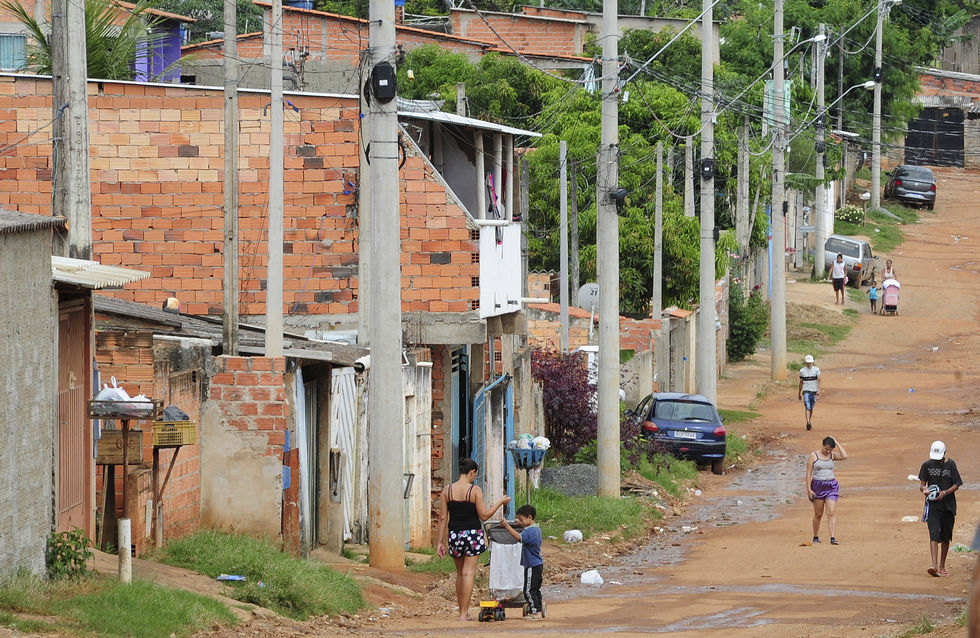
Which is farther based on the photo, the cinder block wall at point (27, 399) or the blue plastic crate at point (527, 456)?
the blue plastic crate at point (527, 456)

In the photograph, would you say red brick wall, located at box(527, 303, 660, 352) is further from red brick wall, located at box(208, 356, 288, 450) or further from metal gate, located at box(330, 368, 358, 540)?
red brick wall, located at box(208, 356, 288, 450)

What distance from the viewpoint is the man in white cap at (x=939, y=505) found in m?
17.4

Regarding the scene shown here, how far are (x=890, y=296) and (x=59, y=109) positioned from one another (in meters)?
39.0

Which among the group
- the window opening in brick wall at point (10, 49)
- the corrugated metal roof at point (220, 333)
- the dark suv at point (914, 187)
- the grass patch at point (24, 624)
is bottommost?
the grass patch at point (24, 624)

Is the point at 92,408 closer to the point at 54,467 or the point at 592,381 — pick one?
the point at 54,467

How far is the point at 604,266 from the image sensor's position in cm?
2281

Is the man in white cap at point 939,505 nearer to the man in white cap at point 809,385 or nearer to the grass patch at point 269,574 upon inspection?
the grass patch at point 269,574

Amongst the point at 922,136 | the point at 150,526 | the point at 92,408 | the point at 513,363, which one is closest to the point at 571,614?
the point at 150,526

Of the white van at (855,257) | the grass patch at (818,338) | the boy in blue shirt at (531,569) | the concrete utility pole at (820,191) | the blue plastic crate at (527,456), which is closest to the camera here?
the boy in blue shirt at (531,569)

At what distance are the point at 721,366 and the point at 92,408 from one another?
106 ft

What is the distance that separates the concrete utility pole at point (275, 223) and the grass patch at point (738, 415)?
19.9 meters

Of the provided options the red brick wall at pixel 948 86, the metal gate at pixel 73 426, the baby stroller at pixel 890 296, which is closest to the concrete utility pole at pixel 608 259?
the metal gate at pixel 73 426

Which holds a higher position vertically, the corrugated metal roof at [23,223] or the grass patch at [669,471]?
the corrugated metal roof at [23,223]

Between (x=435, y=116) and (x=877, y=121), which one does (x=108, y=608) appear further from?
(x=877, y=121)
